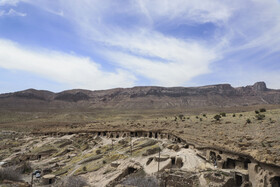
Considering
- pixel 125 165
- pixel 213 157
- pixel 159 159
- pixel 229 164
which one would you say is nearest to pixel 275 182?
pixel 229 164

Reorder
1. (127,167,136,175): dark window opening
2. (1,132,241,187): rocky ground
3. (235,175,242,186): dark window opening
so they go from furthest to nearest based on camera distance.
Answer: (127,167,136,175): dark window opening → (1,132,241,187): rocky ground → (235,175,242,186): dark window opening

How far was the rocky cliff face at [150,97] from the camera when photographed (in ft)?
454

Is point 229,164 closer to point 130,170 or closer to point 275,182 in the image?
point 275,182

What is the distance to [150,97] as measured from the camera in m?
154

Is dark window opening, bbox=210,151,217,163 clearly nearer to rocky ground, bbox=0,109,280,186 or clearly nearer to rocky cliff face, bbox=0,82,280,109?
rocky ground, bbox=0,109,280,186

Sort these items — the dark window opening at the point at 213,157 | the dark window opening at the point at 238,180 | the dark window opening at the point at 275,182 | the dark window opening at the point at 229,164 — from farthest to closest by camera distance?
the dark window opening at the point at 213,157
the dark window opening at the point at 229,164
the dark window opening at the point at 238,180
the dark window opening at the point at 275,182

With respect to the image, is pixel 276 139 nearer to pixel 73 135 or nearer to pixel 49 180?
pixel 49 180

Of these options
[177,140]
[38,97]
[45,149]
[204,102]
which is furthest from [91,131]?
[38,97]

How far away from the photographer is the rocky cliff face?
13825 centimetres

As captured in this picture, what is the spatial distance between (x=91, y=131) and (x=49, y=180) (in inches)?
960

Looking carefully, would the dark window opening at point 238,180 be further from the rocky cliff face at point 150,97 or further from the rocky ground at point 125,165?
the rocky cliff face at point 150,97

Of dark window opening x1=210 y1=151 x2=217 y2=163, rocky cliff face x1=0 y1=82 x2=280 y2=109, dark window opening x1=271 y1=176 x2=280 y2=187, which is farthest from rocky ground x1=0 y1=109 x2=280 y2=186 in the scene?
rocky cliff face x1=0 y1=82 x2=280 y2=109

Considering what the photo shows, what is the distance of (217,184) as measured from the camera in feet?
39.5

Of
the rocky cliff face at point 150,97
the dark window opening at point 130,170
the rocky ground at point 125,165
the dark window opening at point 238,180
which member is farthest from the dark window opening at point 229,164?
the rocky cliff face at point 150,97
